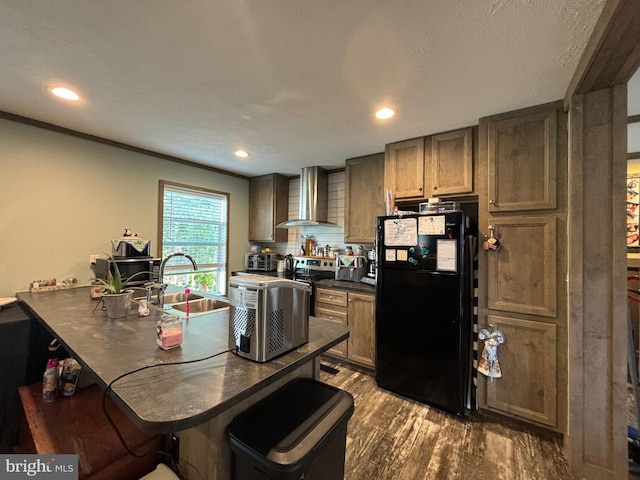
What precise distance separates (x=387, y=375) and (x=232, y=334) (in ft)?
6.07

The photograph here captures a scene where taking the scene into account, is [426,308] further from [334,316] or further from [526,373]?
[334,316]

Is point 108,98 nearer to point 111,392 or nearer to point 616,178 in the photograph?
point 111,392

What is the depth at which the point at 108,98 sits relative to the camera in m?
1.95

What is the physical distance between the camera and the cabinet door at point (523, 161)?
1.90m

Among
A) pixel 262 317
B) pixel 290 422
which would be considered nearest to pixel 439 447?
pixel 290 422

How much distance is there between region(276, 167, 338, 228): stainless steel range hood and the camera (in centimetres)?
360

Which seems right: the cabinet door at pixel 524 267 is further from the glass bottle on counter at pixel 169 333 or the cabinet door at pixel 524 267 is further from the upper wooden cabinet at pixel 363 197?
the glass bottle on counter at pixel 169 333

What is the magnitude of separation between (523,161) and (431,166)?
2.33 feet

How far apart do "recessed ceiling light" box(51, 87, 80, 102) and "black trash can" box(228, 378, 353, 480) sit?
2.41 meters

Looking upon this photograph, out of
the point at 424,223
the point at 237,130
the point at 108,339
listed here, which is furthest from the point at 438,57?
the point at 108,339

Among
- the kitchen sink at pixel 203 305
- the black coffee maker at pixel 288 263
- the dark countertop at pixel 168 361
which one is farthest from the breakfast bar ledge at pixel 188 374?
the black coffee maker at pixel 288 263

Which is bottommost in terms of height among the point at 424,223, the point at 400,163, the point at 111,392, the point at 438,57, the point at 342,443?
the point at 342,443

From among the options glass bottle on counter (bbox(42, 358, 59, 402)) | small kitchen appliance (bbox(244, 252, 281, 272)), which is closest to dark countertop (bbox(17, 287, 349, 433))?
glass bottle on counter (bbox(42, 358, 59, 402))

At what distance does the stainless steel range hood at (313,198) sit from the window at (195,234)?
117cm
